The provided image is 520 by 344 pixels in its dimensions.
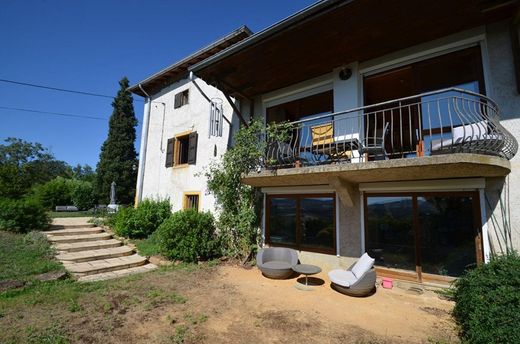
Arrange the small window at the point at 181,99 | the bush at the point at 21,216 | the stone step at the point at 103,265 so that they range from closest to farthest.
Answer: the stone step at the point at 103,265 → the bush at the point at 21,216 → the small window at the point at 181,99

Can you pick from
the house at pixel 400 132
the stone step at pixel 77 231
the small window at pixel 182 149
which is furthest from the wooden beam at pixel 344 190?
the stone step at pixel 77 231

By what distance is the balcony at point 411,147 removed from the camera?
179 inches

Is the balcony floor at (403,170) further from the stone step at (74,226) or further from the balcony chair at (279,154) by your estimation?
the stone step at (74,226)

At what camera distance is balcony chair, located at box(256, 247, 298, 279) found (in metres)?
6.66

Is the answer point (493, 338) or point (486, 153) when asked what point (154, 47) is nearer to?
point (486, 153)

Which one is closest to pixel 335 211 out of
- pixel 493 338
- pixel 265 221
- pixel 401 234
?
pixel 401 234

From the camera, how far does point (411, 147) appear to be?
601 cm

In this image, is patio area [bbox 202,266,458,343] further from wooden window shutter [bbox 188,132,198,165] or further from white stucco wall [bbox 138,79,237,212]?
wooden window shutter [bbox 188,132,198,165]

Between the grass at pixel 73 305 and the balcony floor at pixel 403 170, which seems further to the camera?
the balcony floor at pixel 403 170

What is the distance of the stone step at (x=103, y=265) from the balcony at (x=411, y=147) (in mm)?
4677

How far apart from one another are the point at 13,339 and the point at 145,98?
43.2 ft

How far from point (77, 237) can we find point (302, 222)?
343 inches

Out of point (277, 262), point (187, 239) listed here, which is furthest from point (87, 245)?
point (277, 262)

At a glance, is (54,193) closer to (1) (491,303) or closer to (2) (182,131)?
(2) (182,131)
